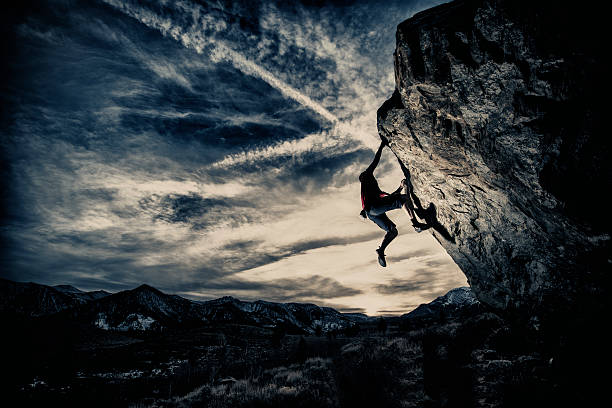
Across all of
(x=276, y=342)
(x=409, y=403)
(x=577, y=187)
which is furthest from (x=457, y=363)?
(x=276, y=342)

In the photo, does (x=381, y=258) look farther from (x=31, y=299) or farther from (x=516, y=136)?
(x=31, y=299)

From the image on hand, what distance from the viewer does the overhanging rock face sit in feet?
12.5

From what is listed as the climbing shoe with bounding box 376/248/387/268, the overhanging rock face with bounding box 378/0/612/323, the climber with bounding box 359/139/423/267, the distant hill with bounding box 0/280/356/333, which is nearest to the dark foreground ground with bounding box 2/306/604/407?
the overhanging rock face with bounding box 378/0/612/323

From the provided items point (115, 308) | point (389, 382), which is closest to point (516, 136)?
point (389, 382)

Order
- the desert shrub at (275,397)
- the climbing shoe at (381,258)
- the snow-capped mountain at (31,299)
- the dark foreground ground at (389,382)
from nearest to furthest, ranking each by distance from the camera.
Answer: the dark foreground ground at (389,382)
the climbing shoe at (381,258)
the desert shrub at (275,397)
the snow-capped mountain at (31,299)

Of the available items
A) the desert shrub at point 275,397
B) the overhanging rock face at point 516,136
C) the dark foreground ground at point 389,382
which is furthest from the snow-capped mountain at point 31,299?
the overhanging rock face at point 516,136

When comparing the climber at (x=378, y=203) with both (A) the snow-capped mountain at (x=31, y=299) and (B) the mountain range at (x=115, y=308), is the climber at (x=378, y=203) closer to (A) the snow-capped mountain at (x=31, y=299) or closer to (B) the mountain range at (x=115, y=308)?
(B) the mountain range at (x=115, y=308)

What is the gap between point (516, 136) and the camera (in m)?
4.70

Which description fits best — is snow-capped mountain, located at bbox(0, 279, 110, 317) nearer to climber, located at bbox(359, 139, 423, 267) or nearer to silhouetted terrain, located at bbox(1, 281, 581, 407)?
silhouetted terrain, located at bbox(1, 281, 581, 407)

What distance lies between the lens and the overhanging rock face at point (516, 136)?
12.5ft

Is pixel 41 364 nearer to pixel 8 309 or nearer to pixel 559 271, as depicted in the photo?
pixel 559 271

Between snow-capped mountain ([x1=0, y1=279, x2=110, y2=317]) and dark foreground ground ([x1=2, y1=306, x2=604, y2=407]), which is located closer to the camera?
dark foreground ground ([x1=2, y1=306, x2=604, y2=407])

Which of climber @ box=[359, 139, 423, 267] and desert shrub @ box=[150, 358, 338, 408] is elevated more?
climber @ box=[359, 139, 423, 267]

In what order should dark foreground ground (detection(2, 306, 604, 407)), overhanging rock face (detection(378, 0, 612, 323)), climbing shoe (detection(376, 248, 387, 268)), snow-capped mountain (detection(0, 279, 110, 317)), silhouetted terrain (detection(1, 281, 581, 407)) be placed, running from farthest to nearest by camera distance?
snow-capped mountain (detection(0, 279, 110, 317)) → climbing shoe (detection(376, 248, 387, 268)) → silhouetted terrain (detection(1, 281, 581, 407)) → dark foreground ground (detection(2, 306, 604, 407)) → overhanging rock face (detection(378, 0, 612, 323))
